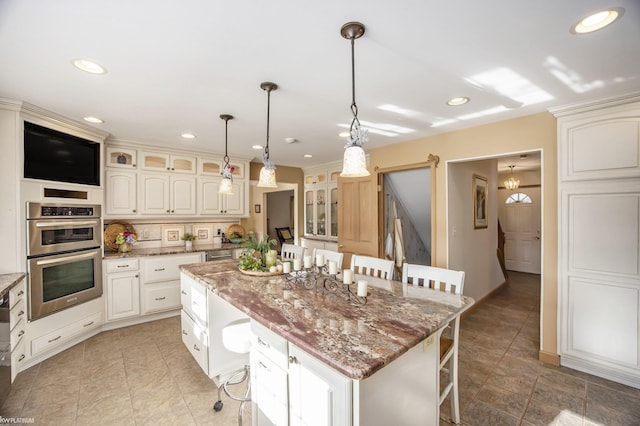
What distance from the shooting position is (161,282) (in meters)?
3.66

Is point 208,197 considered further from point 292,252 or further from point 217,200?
point 292,252

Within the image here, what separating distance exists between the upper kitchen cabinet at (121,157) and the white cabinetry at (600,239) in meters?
4.77

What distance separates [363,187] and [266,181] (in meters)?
1.98

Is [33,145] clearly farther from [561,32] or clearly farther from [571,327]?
[571,327]

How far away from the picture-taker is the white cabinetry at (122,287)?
333 cm

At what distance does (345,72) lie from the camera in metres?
1.86

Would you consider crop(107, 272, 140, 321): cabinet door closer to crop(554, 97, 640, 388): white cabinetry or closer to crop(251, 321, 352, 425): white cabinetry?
crop(251, 321, 352, 425): white cabinetry

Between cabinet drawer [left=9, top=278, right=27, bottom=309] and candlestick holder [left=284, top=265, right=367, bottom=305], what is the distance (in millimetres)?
2223

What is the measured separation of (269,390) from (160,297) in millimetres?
2902

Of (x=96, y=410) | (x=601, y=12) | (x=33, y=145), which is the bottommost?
(x=96, y=410)

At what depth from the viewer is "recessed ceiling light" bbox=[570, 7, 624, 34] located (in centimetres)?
129

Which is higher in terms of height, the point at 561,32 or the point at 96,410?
the point at 561,32

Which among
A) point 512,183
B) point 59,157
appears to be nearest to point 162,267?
point 59,157

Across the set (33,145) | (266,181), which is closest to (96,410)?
(266,181)
